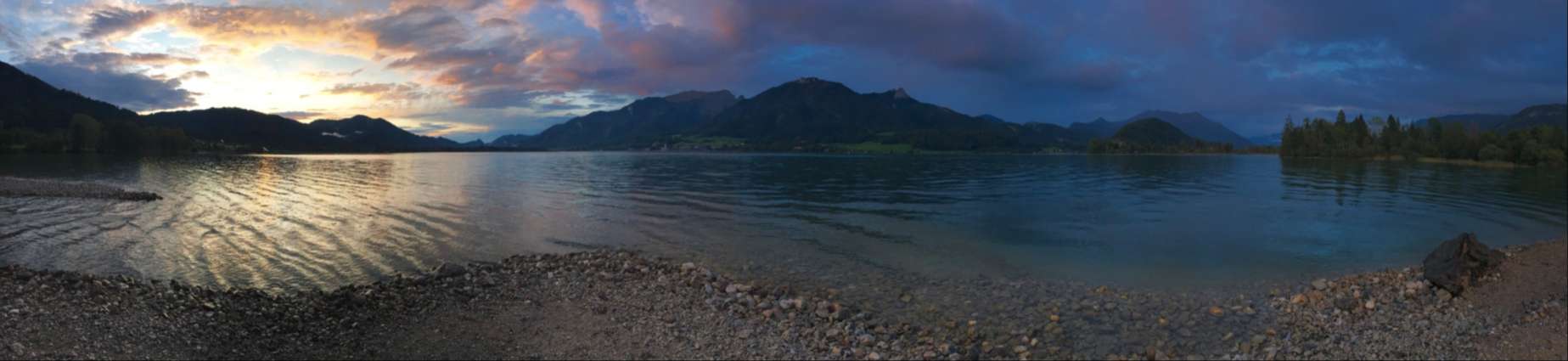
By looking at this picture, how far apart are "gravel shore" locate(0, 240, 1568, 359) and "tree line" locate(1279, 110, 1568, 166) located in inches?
6212

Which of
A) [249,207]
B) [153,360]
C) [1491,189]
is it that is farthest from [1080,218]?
[1491,189]

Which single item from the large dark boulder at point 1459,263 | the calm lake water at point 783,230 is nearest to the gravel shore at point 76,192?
the calm lake water at point 783,230

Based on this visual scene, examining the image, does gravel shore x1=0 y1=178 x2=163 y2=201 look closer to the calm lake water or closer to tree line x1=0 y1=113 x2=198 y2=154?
the calm lake water

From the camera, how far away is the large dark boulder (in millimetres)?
15883

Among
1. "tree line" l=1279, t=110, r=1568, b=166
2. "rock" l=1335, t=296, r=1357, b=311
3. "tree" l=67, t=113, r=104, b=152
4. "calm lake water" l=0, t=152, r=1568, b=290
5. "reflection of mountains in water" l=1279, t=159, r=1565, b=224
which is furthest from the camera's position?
"tree" l=67, t=113, r=104, b=152

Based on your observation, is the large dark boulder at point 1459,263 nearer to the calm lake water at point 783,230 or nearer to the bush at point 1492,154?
the calm lake water at point 783,230

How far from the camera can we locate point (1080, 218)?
36500 millimetres

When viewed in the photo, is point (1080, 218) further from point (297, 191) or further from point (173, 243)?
point (297, 191)

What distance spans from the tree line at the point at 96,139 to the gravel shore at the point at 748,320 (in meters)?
224

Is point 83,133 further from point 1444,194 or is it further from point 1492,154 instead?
point 1492,154

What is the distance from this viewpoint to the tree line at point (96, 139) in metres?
164

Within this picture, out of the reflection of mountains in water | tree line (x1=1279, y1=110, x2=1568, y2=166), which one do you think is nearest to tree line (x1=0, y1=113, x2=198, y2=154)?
the reflection of mountains in water

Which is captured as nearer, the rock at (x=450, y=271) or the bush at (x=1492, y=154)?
the rock at (x=450, y=271)

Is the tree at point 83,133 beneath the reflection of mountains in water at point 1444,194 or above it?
above
